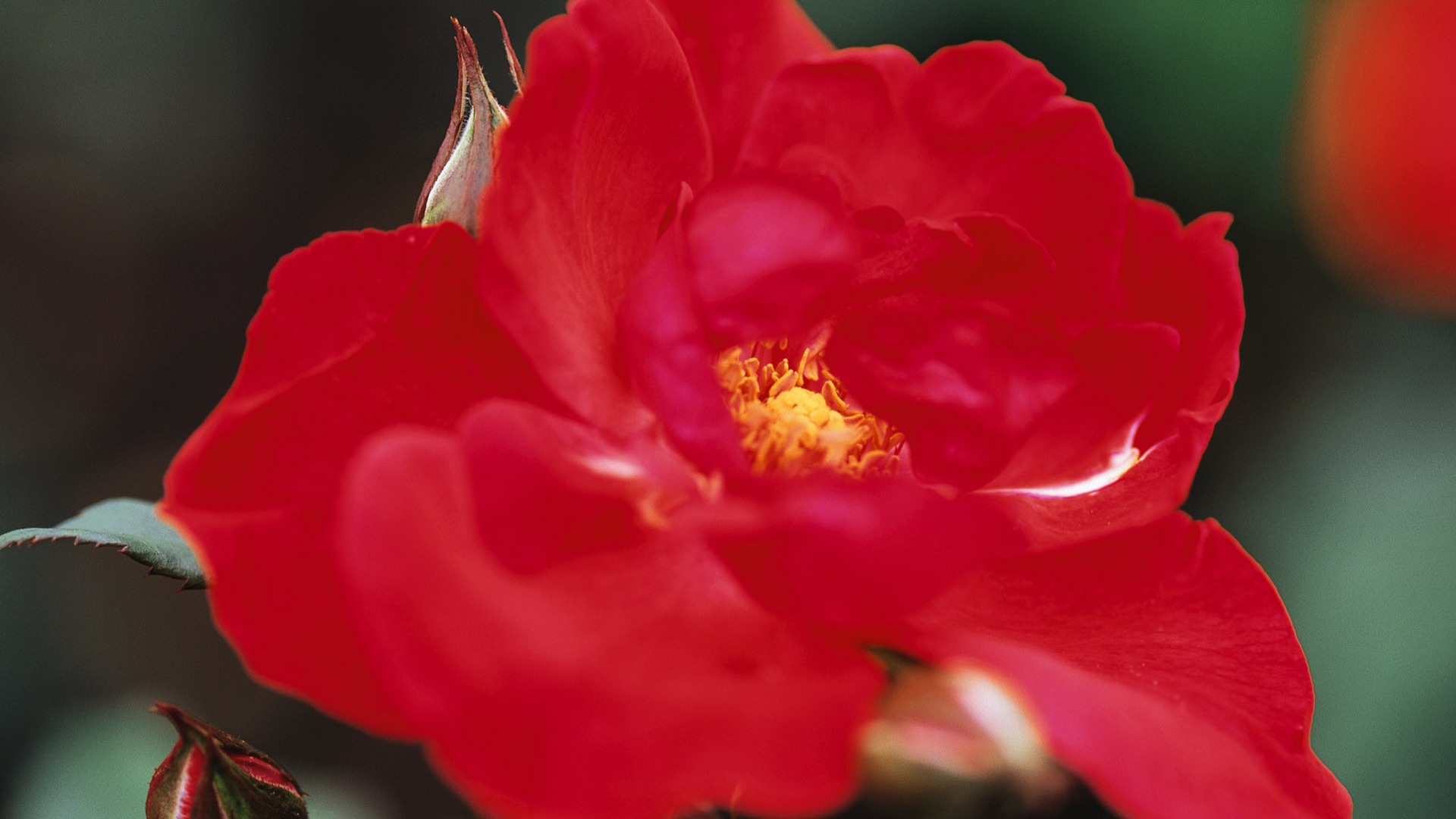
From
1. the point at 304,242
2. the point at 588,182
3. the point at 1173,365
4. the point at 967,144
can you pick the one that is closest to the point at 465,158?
the point at 588,182

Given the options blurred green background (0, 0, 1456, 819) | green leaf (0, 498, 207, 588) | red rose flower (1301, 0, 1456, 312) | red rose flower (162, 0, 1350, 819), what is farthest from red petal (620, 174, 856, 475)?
red rose flower (1301, 0, 1456, 312)

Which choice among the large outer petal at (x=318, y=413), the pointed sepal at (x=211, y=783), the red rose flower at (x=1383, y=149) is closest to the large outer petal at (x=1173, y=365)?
the large outer petal at (x=318, y=413)

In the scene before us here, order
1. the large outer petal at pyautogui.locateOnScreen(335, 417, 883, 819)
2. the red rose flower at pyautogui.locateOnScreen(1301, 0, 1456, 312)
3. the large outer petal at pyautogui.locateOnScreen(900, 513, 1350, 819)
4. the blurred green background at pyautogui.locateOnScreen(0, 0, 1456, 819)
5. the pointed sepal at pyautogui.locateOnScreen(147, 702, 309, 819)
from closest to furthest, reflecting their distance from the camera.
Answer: the large outer petal at pyautogui.locateOnScreen(335, 417, 883, 819), the large outer petal at pyautogui.locateOnScreen(900, 513, 1350, 819), the pointed sepal at pyautogui.locateOnScreen(147, 702, 309, 819), the blurred green background at pyautogui.locateOnScreen(0, 0, 1456, 819), the red rose flower at pyautogui.locateOnScreen(1301, 0, 1456, 312)

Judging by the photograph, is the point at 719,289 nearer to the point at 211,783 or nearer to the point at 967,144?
the point at 967,144

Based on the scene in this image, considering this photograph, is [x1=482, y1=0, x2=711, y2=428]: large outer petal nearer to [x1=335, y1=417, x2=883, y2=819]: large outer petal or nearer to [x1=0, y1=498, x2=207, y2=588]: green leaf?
[x1=335, y1=417, x2=883, y2=819]: large outer petal

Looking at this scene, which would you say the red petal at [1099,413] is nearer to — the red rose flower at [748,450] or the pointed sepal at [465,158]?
the red rose flower at [748,450]

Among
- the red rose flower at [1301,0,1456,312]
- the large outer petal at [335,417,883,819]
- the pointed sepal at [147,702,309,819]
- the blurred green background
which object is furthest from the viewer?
the red rose flower at [1301,0,1456,312]

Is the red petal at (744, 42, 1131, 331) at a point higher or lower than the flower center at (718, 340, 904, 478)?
higher
